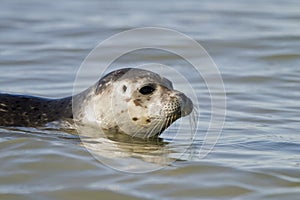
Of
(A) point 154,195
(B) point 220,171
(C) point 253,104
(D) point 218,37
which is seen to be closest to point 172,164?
(B) point 220,171

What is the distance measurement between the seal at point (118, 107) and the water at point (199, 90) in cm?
24

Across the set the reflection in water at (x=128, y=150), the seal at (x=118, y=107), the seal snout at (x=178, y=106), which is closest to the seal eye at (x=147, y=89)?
the seal at (x=118, y=107)

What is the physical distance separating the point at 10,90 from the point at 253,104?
265cm

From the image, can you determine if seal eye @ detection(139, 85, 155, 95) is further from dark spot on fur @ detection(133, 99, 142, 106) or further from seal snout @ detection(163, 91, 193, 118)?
seal snout @ detection(163, 91, 193, 118)

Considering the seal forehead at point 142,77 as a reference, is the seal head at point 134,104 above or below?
below

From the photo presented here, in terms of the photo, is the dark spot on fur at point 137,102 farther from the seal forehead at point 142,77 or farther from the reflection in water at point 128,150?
the reflection in water at point 128,150

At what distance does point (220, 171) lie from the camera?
7.04 m

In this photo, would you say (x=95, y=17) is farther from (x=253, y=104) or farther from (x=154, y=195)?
→ (x=154, y=195)

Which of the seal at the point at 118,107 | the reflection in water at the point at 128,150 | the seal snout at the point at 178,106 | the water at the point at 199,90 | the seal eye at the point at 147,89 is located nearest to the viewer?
the water at the point at 199,90

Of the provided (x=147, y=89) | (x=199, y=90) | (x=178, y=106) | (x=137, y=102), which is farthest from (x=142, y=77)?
(x=199, y=90)

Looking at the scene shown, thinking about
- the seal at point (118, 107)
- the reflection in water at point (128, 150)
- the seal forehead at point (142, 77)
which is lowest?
the reflection in water at point (128, 150)

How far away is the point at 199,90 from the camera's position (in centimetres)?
1050

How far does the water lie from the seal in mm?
244

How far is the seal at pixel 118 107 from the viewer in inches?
311
